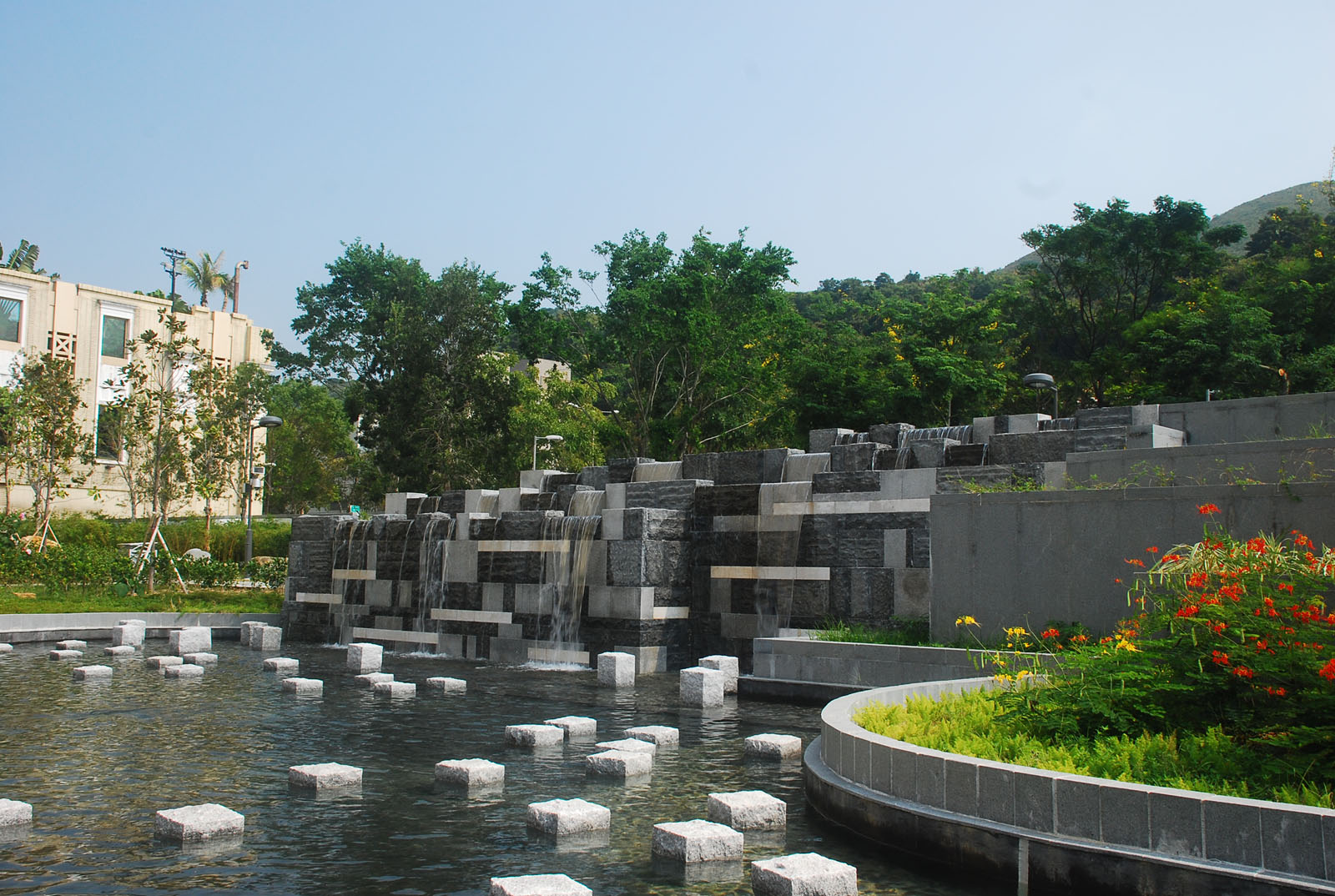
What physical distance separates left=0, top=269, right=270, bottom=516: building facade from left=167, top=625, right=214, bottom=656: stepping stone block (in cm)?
3010

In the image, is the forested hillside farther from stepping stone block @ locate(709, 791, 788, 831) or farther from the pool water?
stepping stone block @ locate(709, 791, 788, 831)

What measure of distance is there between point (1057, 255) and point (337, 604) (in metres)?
37.7

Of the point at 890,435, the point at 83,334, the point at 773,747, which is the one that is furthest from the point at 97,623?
the point at 83,334

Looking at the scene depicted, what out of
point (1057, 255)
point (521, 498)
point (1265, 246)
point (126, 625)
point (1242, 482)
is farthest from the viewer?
point (1265, 246)

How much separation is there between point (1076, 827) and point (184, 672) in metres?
14.9

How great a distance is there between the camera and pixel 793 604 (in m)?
17.7

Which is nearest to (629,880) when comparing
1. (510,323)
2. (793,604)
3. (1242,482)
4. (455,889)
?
(455,889)

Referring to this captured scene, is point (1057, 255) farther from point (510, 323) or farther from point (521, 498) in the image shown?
point (521, 498)

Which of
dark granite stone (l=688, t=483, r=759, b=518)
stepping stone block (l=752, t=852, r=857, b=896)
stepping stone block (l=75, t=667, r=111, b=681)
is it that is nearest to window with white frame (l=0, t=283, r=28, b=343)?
stepping stone block (l=75, t=667, r=111, b=681)

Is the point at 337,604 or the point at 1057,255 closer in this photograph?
the point at 337,604

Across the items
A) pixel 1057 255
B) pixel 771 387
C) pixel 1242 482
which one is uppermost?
pixel 1057 255

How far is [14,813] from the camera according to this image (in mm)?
7617

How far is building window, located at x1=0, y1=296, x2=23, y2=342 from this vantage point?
162 feet

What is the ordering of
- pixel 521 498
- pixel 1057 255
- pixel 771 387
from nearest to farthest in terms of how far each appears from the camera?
pixel 521 498
pixel 771 387
pixel 1057 255
